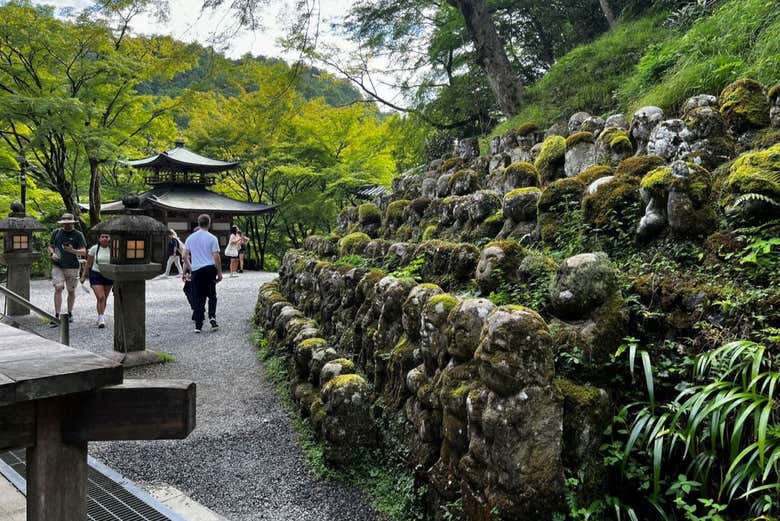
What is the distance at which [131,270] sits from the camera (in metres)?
5.94

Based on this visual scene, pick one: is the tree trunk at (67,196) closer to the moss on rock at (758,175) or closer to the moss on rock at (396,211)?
the moss on rock at (396,211)

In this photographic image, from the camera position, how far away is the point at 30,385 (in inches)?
62.6

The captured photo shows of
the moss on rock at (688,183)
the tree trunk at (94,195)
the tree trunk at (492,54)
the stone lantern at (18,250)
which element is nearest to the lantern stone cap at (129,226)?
the stone lantern at (18,250)

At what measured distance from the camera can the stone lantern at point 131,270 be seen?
5.94 m

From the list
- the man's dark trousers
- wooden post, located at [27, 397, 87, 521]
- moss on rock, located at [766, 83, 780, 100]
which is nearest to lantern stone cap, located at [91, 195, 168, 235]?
the man's dark trousers

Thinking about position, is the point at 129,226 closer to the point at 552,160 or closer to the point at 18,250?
the point at 18,250

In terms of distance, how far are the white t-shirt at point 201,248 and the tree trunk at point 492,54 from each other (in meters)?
6.71

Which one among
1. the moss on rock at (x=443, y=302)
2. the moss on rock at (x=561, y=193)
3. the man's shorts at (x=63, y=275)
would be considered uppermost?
the moss on rock at (x=561, y=193)

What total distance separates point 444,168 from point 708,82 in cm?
480

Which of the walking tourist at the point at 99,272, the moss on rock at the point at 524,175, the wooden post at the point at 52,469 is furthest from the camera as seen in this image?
the walking tourist at the point at 99,272

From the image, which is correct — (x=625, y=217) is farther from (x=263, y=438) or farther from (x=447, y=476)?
(x=263, y=438)

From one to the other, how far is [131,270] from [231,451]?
9.67 ft

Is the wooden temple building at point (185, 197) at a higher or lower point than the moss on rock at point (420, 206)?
higher

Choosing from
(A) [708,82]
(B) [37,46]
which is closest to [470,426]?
(A) [708,82]
